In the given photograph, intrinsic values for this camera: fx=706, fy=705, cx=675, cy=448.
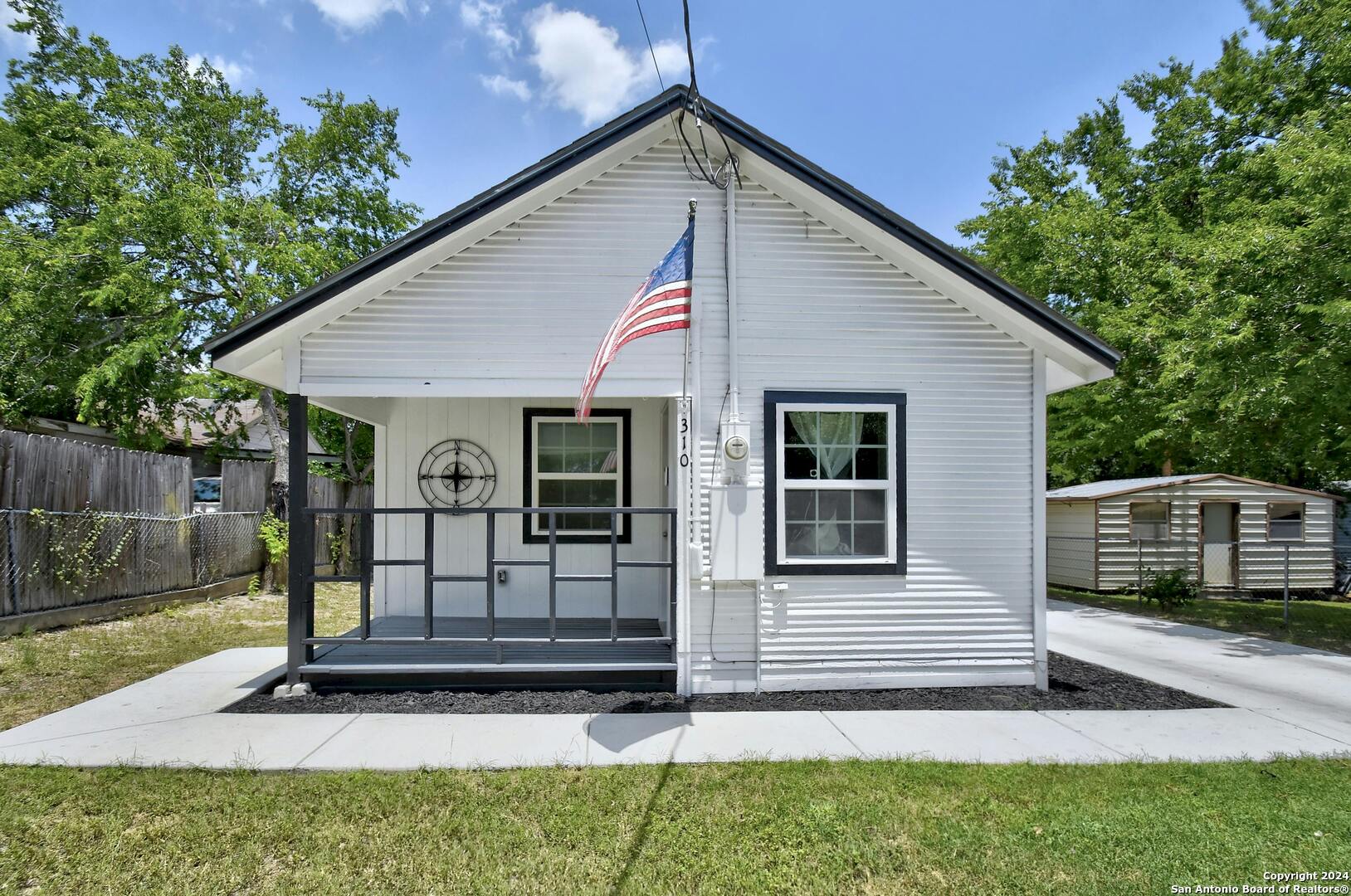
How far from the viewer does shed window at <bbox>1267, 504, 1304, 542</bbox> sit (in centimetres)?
1534

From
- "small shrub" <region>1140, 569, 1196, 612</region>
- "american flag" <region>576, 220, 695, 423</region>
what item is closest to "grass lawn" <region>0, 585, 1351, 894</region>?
"american flag" <region>576, 220, 695, 423</region>

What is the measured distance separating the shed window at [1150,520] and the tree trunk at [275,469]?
55.6ft

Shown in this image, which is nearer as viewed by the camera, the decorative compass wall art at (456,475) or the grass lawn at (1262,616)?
the decorative compass wall art at (456,475)

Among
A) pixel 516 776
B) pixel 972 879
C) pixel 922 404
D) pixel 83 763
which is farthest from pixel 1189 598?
pixel 83 763

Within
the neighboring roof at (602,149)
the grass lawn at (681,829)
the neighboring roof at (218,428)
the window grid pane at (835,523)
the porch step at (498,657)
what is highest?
the neighboring roof at (602,149)

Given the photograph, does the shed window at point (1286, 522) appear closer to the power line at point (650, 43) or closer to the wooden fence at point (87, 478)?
the power line at point (650, 43)

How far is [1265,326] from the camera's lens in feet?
31.4

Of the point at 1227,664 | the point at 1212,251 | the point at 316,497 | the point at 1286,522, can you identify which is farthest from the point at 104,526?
the point at 1286,522

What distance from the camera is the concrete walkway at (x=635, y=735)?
468 centimetres

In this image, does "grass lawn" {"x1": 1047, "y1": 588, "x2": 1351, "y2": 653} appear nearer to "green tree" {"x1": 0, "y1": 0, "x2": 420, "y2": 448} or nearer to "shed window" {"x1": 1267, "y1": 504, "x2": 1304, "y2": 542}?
"shed window" {"x1": 1267, "y1": 504, "x2": 1304, "y2": 542}

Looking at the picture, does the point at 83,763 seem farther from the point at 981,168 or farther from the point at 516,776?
the point at 981,168

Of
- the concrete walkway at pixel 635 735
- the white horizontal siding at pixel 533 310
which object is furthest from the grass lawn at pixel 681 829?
the white horizontal siding at pixel 533 310

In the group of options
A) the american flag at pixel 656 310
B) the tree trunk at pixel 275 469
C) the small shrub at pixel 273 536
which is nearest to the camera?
the american flag at pixel 656 310

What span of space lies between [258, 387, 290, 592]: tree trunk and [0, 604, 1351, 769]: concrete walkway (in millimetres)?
6993
